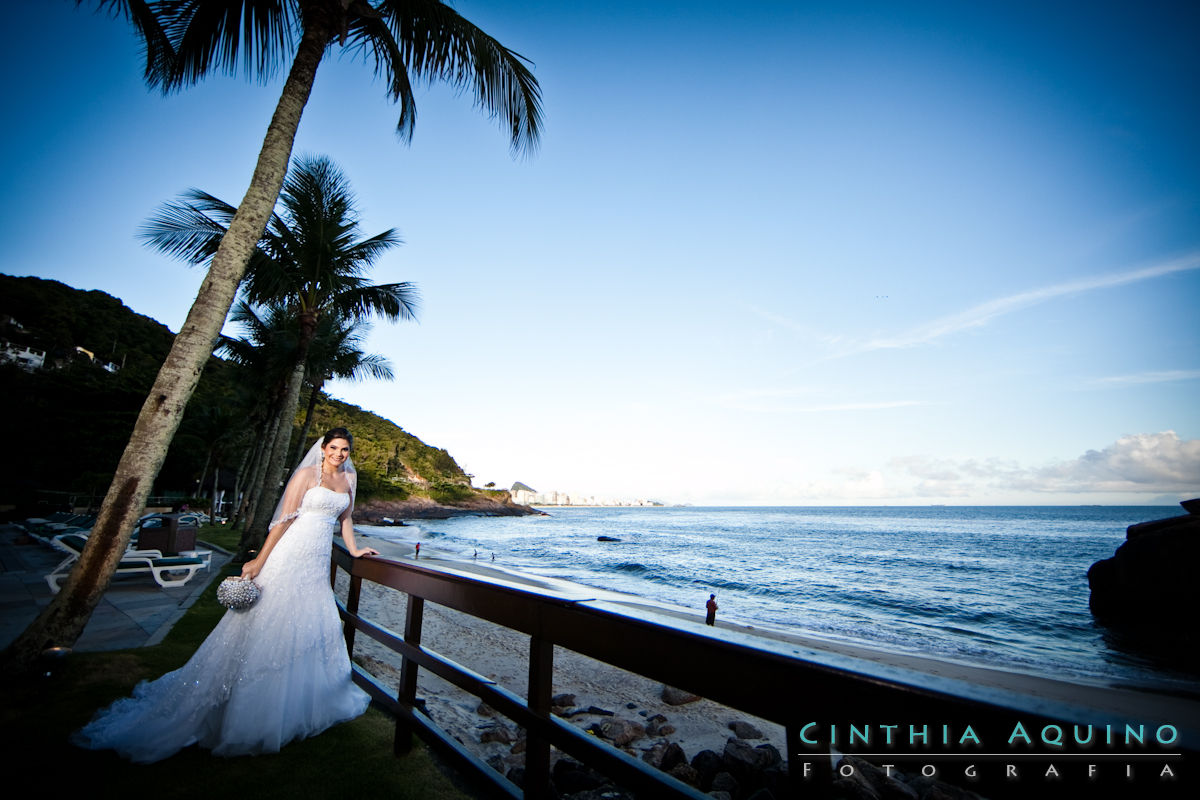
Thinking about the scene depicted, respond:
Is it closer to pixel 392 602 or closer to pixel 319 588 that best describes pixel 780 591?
pixel 392 602

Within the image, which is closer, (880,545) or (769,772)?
(769,772)

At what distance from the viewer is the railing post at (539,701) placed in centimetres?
180

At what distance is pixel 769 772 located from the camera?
4.75 metres

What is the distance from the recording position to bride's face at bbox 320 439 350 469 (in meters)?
3.72

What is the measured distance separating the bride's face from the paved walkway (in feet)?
10.4

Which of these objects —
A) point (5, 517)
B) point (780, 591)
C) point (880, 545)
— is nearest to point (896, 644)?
point (780, 591)

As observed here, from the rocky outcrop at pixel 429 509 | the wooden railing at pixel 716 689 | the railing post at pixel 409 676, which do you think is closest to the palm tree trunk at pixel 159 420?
the railing post at pixel 409 676

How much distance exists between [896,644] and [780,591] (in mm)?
7683

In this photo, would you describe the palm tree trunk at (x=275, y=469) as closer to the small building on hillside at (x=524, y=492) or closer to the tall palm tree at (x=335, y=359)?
the tall palm tree at (x=335, y=359)

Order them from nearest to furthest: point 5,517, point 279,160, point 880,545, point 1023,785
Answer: point 1023,785, point 279,160, point 5,517, point 880,545

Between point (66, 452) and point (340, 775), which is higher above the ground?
point (66, 452)

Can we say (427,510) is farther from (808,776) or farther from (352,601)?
(808,776)

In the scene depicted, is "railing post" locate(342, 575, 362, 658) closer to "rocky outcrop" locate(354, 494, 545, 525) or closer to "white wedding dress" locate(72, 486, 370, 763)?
"white wedding dress" locate(72, 486, 370, 763)

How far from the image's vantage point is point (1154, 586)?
1636 centimetres
